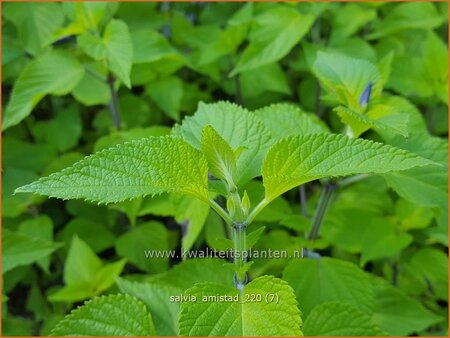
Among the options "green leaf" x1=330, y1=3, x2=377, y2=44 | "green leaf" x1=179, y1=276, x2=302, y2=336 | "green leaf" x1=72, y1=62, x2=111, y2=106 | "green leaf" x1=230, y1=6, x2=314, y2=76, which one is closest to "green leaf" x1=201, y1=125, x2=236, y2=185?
"green leaf" x1=179, y1=276, x2=302, y2=336

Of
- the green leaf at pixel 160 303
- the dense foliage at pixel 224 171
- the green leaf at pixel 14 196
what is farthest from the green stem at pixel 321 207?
the green leaf at pixel 14 196

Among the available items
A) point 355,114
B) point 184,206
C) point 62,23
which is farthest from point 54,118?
point 355,114

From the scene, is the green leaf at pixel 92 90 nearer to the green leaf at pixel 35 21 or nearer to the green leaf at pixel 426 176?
the green leaf at pixel 35 21

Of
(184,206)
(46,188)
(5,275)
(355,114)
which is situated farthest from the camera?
(5,275)

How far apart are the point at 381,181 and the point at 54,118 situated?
3.51 ft

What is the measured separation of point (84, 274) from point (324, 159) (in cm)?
85

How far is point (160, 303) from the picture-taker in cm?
110

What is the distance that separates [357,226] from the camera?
146cm

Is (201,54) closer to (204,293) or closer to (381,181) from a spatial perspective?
(381,181)

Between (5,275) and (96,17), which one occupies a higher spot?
(96,17)

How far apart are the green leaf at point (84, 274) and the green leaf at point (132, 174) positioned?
2.15ft

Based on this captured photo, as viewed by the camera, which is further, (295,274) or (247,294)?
(295,274)

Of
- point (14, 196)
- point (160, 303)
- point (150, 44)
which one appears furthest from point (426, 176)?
point (14, 196)

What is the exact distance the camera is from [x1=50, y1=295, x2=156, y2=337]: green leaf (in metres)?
0.99
